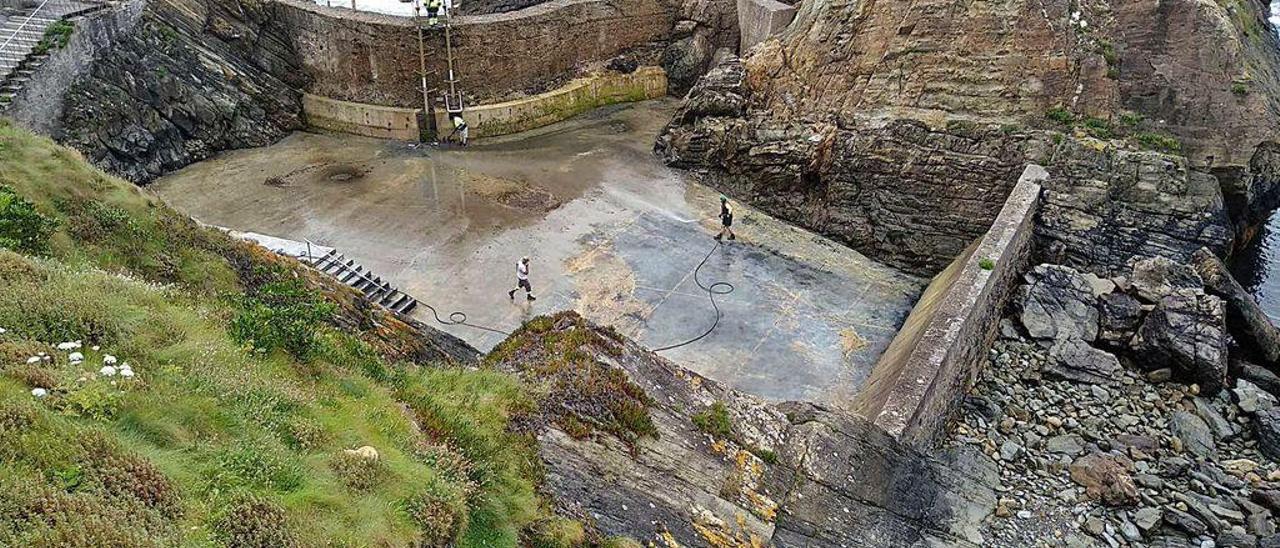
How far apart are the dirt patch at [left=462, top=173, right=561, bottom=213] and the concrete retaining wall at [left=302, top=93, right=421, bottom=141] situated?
3035 mm

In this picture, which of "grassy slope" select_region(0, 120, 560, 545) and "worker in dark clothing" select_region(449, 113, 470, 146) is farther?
"worker in dark clothing" select_region(449, 113, 470, 146)

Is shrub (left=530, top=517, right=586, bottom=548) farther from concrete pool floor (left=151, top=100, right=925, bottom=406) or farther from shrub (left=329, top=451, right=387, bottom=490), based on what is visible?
concrete pool floor (left=151, top=100, right=925, bottom=406)

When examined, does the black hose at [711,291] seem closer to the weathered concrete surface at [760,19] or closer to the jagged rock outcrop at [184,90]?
the weathered concrete surface at [760,19]

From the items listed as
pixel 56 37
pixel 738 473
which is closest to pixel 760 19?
pixel 56 37

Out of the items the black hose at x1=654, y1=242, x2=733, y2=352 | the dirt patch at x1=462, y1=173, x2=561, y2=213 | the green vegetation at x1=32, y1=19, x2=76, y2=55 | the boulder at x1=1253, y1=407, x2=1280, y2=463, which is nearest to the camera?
the boulder at x1=1253, y1=407, x2=1280, y2=463

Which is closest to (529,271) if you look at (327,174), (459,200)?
(459,200)

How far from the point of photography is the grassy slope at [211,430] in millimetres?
4371

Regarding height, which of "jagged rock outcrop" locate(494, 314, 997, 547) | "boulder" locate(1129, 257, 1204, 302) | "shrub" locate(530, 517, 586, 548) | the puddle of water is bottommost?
the puddle of water

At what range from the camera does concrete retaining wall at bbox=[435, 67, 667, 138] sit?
22438 millimetres

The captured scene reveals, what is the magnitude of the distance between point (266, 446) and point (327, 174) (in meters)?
15.9

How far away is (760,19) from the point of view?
2250 centimetres

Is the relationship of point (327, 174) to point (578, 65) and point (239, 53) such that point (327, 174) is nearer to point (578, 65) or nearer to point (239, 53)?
point (239, 53)

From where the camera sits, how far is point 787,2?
2291 cm

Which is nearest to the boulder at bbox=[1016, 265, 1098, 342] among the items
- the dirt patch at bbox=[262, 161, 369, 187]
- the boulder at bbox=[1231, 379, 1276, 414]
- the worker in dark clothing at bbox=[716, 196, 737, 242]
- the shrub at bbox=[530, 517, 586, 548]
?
the boulder at bbox=[1231, 379, 1276, 414]
